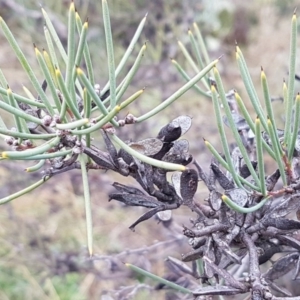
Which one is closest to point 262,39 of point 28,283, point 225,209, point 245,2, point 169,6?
point 245,2

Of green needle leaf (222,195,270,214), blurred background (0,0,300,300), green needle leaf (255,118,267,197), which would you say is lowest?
green needle leaf (222,195,270,214)

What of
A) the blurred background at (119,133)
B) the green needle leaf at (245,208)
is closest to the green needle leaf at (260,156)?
the green needle leaf at (245,208)

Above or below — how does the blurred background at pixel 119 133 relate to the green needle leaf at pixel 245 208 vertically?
above

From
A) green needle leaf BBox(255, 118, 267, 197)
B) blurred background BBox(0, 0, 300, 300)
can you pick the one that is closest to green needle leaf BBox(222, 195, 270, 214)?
green needle leaf BBox(255, 118, 267, 197)

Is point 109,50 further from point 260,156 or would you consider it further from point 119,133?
point 119,133

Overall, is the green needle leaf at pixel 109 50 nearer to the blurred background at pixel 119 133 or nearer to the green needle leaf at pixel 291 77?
the green needle leaf at pixel 291 77

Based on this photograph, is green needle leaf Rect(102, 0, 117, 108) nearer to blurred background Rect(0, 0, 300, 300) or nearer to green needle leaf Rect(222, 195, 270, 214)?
green needle leaf Rect(222, 195, 270, 214)

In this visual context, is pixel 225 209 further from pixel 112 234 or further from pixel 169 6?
pixel 169 6

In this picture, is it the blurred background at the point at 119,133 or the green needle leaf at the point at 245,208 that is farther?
the blurred background at the point at 119,133
